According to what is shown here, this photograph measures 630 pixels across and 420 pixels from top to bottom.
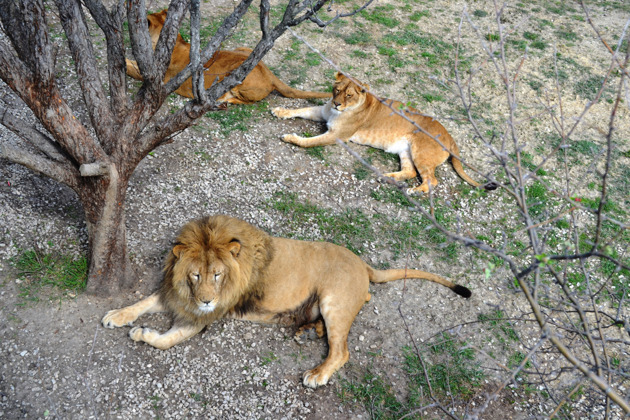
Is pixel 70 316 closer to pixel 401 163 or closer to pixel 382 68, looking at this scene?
pixel 401 163

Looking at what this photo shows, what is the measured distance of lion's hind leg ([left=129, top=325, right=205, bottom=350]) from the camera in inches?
165

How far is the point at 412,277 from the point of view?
5098 millimetres

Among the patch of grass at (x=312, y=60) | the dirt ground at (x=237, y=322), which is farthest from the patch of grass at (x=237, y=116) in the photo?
the patch of grass at (x=312, y=60)

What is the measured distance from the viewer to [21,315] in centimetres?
412

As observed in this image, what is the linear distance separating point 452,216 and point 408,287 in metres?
1.38

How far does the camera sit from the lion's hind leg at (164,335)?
13.7ft

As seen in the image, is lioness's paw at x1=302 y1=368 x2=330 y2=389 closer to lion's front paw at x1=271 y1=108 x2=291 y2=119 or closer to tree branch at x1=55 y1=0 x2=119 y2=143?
tree branch at x1=55 y1=0 x2=119 y2=143

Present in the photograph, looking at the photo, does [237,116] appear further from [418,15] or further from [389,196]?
[418,15]

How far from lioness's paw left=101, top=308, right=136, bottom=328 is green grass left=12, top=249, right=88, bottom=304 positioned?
41 cm

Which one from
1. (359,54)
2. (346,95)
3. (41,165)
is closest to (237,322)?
(41,165)

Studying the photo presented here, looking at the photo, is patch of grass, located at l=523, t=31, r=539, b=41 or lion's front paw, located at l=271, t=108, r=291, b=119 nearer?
lion's front paw, located at l=271, t=108, r=291, b=119

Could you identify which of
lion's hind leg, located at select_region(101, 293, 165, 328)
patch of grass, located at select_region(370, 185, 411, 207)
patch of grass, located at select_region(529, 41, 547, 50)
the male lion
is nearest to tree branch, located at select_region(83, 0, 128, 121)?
lion's hind leg, located at select_region(101, 293, 165, 328)

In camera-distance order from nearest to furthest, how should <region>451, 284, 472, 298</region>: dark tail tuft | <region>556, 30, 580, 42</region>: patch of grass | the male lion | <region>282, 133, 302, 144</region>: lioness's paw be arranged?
<region>451, 284, 472, 298</region>: dark tail tuft, <region>282, 133, 302, 144</region>: lioness's paw, the male lion, <region>556, 30, 580, 42</region>: patch of grass

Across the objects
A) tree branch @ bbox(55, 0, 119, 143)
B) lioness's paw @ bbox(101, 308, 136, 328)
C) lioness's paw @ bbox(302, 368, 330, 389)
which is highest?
tree branch @ bbox(55, 0, 119, 143)
